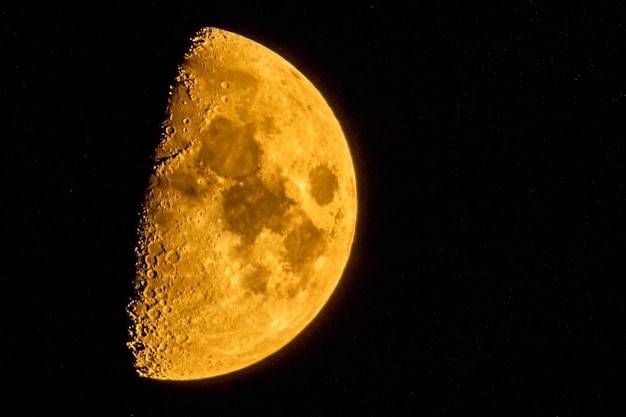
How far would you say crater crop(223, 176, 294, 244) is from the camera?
2.04 meters

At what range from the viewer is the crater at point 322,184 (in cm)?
235

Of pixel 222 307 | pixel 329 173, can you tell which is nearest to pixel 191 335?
pixel 222 307

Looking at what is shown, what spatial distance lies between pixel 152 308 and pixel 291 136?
1145 millimetres

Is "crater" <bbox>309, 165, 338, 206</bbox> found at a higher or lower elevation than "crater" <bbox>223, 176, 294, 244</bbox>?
higher

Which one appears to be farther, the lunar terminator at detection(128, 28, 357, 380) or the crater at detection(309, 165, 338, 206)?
the crater at detection(309, 165, 338, 206)

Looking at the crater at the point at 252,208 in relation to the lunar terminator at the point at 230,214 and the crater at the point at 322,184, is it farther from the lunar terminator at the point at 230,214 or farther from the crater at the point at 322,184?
the crater at the point at 322,184

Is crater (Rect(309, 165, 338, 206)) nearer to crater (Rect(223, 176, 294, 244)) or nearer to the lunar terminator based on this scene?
the lunar terminator

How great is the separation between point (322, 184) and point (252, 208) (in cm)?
50

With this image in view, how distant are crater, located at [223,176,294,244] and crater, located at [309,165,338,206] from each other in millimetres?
240

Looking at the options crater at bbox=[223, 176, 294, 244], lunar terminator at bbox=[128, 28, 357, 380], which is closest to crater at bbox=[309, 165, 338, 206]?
lunar terminator at bbox=[128, 28, 357, 380]

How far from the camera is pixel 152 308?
84.0 inches

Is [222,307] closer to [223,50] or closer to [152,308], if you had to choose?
[152,308]

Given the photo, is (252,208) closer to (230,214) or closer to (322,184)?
(230,214)

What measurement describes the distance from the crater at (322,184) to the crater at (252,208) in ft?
0.79
